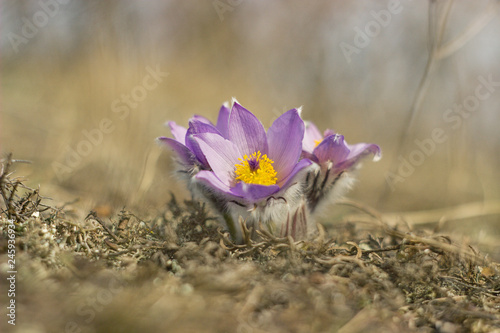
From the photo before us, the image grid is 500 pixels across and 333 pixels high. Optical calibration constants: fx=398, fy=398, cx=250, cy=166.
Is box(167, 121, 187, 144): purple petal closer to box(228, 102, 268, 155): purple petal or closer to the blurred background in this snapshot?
box(228, 102, 268, 155): purple petal

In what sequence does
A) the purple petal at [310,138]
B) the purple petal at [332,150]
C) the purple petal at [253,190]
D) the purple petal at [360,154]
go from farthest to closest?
the purple petal at [310,138]
the purple petal at [360,154]
the purple petal at [332,150]
the purple petal at [253,190]

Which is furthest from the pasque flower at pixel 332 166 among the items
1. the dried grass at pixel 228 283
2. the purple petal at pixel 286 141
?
the dried grass at pixel 228 283

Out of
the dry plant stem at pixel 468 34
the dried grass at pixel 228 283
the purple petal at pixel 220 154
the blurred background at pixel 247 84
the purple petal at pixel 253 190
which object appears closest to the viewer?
the dried grass at pixel 228 283

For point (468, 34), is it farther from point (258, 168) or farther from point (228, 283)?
point (228, 283)

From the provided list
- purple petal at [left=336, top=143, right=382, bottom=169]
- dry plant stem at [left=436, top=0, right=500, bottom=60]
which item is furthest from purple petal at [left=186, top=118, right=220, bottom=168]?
dry plant stem at [left=436, top=0, right=500, bottom=60]

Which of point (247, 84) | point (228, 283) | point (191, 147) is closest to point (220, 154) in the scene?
point (191, 147)

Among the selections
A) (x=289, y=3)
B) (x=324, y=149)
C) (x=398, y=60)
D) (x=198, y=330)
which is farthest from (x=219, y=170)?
(x=289, y=3)

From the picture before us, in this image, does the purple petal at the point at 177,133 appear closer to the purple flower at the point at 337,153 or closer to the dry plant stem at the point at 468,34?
the purple flower at the point at 337,153

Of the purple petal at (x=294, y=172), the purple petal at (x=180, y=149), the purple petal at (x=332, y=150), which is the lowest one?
the purple petal at (x=294, y=172)
